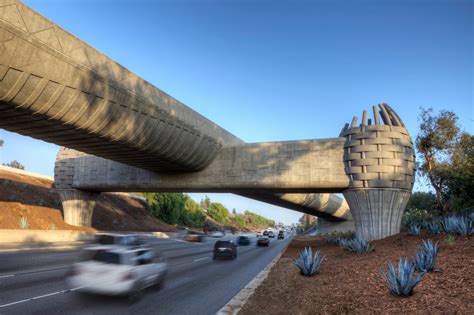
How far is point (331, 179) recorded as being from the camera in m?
22.3

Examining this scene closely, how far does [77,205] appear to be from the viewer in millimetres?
31234

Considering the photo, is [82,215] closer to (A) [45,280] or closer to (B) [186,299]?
(A) [45,280]

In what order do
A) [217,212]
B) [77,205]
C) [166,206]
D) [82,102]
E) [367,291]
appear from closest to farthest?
[367,291], [82,102], [77,205], [166,206], [217,212]

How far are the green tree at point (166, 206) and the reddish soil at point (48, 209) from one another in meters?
2.34

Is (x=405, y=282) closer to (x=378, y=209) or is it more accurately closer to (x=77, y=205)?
(x=378, y=209)

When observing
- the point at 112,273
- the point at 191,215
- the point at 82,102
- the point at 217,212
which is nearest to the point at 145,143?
the point at 82,102

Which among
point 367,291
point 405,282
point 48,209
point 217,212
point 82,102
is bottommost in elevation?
point 217,212

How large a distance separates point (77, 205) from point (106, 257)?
24.9 m

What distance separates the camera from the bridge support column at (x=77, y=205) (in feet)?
101

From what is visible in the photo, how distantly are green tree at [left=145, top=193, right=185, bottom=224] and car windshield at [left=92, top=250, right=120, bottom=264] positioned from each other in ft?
197

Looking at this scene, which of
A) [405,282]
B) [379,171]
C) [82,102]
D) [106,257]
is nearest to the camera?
[405,282]

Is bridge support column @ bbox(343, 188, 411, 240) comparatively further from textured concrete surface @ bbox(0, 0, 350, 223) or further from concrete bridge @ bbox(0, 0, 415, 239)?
textured concrete surface @ bbox(0, 0, 350, 223)

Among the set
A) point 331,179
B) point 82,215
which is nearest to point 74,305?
point 331,179

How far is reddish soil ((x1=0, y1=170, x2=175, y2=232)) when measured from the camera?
29.8 metres
